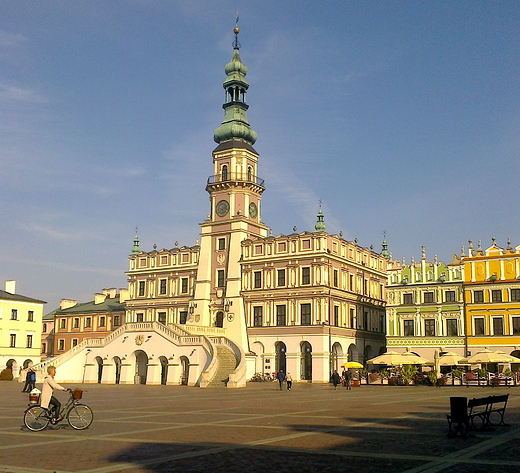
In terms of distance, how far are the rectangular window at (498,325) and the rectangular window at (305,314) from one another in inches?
710

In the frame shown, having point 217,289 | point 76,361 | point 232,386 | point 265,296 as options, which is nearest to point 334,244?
point 265,296

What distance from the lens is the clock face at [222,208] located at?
7712cm

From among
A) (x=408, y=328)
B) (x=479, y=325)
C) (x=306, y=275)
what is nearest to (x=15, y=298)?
(x=306, y=275)

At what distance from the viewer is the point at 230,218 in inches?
3004

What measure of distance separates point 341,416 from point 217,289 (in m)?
52.9

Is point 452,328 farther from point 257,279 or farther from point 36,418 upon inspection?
point 36,418

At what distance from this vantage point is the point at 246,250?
247ft

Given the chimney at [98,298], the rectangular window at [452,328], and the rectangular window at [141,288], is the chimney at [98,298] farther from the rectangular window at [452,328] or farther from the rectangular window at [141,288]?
the rectangular window at [452,328]

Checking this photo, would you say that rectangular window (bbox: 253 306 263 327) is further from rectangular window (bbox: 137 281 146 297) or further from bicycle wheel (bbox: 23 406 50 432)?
bicycle wheel (bbox: 23 406 50 432)

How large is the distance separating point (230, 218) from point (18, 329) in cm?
3294

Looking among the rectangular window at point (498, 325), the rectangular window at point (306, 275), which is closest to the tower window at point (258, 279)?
the rectangular window at point (306, 275)

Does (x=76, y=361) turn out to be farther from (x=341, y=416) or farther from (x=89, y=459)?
(x=89, y=459)

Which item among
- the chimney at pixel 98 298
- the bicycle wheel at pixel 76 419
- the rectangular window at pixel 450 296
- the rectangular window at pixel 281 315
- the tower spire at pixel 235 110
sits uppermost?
the tower spire at pixel 235 110

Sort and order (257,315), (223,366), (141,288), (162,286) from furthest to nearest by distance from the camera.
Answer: (141,288)
(162,286)
(257,315)
(223,366)
